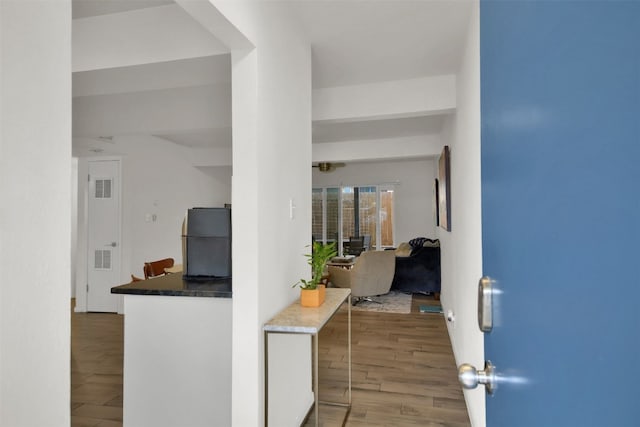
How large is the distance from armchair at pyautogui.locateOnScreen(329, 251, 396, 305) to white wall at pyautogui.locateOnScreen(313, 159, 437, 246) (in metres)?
2.78

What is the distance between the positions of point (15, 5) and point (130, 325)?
1817 millimetres

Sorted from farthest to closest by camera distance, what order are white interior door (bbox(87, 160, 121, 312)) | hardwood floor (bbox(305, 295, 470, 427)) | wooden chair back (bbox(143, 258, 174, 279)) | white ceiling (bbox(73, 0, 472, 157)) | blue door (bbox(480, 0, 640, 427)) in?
white interior door (bbox(87, 160, 121, 312)) → wooden chair back (bbox(143, 258, 174, 279)) → hardwood floor (bbox(305, 295, 470, 427)) → white ceiling (bbox(73, 0, 472, 157)) → blue door (bbox(480, 0, 640, 427))

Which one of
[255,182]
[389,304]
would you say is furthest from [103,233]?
[255,182]

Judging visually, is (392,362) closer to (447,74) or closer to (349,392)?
(349,392)

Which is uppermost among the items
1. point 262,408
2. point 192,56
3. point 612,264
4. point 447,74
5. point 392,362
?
point 447,74

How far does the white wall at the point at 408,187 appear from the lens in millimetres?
8539

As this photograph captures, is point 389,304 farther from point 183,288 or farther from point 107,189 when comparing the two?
point 107,189

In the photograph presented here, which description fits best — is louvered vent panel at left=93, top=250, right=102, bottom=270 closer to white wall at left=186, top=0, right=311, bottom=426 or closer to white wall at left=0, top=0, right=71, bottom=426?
white wall at left=186, top=0, right=311, bottom=426

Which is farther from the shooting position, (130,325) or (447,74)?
(447,74)

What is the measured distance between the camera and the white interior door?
5664 mm

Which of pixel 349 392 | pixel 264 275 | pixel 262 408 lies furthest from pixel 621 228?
pixel 349 392

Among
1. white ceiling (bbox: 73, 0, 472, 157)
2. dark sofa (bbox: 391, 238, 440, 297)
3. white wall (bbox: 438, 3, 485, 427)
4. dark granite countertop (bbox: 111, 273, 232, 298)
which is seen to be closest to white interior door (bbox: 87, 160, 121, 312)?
white ceiling (bbox: 73, 0, 472, 157)

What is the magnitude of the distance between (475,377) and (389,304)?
5229mm

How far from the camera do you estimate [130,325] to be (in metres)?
2.17
